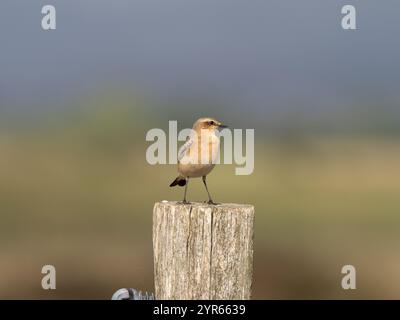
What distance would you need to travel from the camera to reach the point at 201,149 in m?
7.18

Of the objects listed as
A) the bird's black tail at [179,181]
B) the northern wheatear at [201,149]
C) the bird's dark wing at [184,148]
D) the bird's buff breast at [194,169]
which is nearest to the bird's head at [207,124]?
the northern wheatear at [201,149]

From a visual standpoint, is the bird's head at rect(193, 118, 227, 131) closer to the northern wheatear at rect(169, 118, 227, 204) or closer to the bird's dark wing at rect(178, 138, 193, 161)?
the northern wheatear at rect(169, 118, 227, 204)

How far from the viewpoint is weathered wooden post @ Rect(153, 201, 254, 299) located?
5.19 metres

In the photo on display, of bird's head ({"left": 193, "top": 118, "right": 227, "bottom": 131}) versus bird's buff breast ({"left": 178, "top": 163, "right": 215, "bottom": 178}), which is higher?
bird's head ({"left": 193, "top": 118, "right": 227, "bottom": 131})

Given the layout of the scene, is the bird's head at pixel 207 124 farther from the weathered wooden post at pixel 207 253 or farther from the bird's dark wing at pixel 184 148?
the weathered wooden post at pixel 207 253

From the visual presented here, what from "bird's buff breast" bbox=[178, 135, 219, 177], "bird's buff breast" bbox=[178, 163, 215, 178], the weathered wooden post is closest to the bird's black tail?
"bird's buff breast" bbox=[178, 163, 215, 178]

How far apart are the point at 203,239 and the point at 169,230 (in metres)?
0.27

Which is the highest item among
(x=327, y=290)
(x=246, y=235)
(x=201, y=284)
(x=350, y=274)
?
(x=246, y=235)

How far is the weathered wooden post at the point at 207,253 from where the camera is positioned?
5.19 m

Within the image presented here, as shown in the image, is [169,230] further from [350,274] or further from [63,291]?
[63,291]

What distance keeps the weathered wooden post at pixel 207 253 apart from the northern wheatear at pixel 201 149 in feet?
5.95

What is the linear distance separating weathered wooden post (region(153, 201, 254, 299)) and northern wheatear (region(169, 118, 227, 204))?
1.81m

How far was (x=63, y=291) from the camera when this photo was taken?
12.4m
